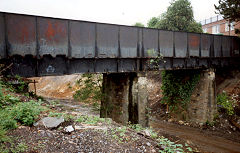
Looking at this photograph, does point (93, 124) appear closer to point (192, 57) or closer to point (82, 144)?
point (82, 144)

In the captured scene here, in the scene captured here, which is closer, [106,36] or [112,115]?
[106,36]

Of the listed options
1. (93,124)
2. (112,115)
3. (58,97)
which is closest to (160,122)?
(112,115)

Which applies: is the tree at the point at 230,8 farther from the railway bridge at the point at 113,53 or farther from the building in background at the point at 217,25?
the building in background at the point at 217,25

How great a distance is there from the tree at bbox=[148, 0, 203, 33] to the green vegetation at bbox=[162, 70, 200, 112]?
37.9 ft

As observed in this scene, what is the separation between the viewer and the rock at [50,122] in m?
4.63

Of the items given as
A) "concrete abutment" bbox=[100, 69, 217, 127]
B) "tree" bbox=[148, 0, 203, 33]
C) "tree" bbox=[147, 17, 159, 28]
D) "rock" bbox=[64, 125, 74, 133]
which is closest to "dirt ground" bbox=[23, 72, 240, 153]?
"rock" bbox=[64, 125, 74, 133]

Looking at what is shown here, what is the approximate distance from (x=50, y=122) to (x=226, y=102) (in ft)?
50.5

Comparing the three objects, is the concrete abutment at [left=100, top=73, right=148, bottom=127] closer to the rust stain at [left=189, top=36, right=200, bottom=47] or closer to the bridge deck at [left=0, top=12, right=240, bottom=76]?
the bridge deck at [left=0, top=12, right=240, bottom=76]

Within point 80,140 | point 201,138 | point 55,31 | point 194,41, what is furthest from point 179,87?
point 80,140

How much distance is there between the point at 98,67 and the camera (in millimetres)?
9125

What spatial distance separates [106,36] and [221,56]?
35.8 feet

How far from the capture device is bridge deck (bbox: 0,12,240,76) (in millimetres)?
7012

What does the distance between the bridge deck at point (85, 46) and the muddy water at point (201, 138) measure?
5226 millimetres

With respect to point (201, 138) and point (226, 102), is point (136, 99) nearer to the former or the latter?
point (201, 138)
